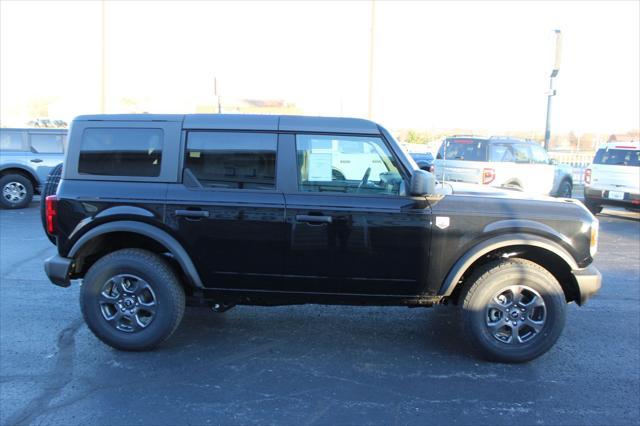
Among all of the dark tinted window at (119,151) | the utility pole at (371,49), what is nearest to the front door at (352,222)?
the dark tinted window at (119,151)

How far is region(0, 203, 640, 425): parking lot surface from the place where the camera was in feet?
11.2

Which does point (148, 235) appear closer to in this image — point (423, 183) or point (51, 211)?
point (51, 211)

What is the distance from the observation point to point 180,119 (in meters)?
4.26

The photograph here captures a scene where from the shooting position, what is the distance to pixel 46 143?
12.5m

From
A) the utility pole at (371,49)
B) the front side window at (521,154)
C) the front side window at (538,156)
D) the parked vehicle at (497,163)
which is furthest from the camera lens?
the utility pole at (371,49)

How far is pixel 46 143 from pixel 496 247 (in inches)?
461

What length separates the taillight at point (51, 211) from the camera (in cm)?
421

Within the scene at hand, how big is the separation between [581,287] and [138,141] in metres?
3.71

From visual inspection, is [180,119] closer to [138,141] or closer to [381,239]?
[138,141]

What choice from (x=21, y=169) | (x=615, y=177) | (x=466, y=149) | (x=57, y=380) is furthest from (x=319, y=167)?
(x=21, y=169)

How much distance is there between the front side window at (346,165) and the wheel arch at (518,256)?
80cm

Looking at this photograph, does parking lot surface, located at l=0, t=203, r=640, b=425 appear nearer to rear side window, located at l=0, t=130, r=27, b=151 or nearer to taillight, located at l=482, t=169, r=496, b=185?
taillight, located at l=482, t=169, r=496, b=185

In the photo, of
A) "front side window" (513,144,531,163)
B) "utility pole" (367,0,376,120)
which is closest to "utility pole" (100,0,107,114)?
"utility pole" (367,0,376,120)

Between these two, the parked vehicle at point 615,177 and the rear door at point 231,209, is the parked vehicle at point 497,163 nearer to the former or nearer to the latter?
the parked vehicle at point 615,177
